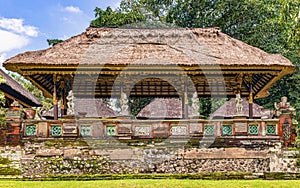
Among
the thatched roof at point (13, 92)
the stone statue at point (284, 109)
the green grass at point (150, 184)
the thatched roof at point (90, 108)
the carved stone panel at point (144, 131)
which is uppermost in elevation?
the thatched roof at point (13, 92)

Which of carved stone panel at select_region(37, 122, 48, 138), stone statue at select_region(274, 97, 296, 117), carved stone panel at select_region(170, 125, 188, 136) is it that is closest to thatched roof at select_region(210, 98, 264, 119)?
stone statue at select_region(274, 97, 296, 117)

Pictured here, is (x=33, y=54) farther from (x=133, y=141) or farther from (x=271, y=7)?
(x=271, y=7)

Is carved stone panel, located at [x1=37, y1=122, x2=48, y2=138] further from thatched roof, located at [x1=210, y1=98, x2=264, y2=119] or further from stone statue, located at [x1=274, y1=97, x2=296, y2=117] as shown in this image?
thatched roof, located at [x1=210, y1=98, x2=264, y2=119]

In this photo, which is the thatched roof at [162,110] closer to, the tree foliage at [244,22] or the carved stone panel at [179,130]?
the tree foliage at [244,22]

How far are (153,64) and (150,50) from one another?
3.11 ft

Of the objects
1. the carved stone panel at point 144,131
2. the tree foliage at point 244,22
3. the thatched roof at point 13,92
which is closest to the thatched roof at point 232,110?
the tree foliage at point 244,22

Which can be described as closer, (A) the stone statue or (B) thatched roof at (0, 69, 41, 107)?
(A) the stone statue

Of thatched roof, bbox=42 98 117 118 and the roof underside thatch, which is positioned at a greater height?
the roof underside thatch

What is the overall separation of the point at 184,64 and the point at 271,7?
11134mm

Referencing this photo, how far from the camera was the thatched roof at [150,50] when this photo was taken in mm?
10617

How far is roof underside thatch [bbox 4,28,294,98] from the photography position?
1057cm

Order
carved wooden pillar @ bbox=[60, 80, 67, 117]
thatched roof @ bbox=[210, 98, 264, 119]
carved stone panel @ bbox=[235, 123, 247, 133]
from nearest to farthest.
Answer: carved stone panel @ bbox=[235, 123, 247, 133] < carved wooden pillar @ bbox=[60, 80, 67, 117] < thatched roof @ bbox=[210, 98, 264, 119]

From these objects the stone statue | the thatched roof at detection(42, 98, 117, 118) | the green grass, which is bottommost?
the green grass

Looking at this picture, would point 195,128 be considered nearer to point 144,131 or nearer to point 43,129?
point 144,131
